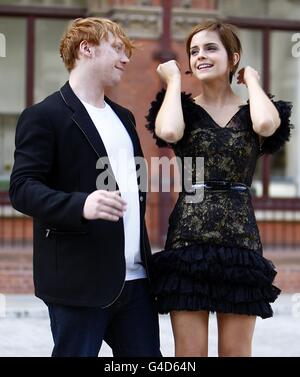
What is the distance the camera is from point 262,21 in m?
11.3

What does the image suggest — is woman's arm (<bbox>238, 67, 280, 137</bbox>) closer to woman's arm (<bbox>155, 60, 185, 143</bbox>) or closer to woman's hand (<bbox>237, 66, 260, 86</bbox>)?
woman's hand (<bbox>237, 66, 260, 86</bbox>)

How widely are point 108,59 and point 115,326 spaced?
1090mm

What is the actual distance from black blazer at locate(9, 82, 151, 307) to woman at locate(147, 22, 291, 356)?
291 millimetres

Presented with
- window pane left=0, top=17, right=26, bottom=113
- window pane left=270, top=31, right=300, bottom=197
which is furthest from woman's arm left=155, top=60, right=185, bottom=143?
window pane left=270, top=31, right=300, bottom=197

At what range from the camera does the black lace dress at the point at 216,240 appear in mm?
3303

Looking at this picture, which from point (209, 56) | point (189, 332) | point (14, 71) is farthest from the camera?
point (14, 71)

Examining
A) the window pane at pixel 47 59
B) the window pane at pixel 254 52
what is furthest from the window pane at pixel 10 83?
the window pane at pixel 254 52

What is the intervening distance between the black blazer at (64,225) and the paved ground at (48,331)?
2.87 meters

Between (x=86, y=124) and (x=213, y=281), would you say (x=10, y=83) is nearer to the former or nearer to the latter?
(x=86, y=124)

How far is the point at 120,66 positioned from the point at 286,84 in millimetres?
8519

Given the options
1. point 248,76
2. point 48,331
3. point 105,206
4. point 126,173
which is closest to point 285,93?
point 48,331

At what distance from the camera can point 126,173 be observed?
132 inches

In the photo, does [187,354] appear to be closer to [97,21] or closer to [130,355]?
[130,355]

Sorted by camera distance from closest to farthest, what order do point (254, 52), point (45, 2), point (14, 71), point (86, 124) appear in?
point (86, 124) < point (45, 2) < point (14, 71) < point (254, 52)
